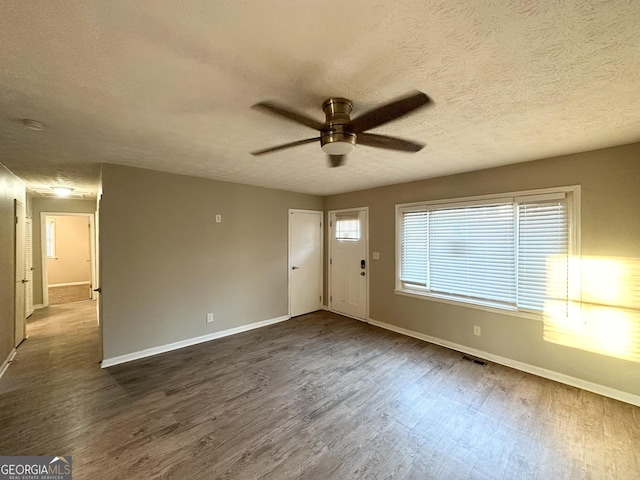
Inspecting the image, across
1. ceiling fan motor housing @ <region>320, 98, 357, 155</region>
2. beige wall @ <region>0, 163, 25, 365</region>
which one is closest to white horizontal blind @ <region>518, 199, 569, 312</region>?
ceiling fan motor housing @ <region>320, 98, 357, 155</region>

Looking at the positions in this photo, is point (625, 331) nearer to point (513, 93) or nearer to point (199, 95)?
point (513, 93)

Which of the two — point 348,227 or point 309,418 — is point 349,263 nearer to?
point 348,227

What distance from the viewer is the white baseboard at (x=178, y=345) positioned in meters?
3.10

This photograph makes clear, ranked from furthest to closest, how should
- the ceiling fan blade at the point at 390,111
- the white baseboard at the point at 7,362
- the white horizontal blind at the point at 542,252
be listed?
the white baseboard at the point at 7,362 → the white horizontal blind at the point at 542,252 → the ceiling fan blade at the point at 390,111

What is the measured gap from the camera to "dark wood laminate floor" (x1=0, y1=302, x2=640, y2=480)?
1.74 metres

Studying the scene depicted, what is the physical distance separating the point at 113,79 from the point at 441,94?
1.91 metres

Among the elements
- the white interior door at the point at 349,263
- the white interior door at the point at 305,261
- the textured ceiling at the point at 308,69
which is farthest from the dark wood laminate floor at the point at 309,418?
the textured ceiling at the point at 308,69

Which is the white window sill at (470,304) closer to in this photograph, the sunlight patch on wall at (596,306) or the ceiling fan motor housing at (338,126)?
the sunlight patch on wall at (596,306)

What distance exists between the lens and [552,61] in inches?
50.0

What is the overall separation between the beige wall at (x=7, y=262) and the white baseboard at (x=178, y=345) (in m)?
1.11

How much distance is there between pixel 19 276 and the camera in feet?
11.8

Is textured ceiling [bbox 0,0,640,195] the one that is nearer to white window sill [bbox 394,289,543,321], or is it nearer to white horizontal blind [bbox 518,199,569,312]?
white horizontal blind [bbox 518,199,569,312]

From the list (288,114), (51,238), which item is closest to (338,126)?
(288,114)

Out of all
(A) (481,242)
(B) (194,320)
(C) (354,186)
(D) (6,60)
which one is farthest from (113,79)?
(A) (481,242)
